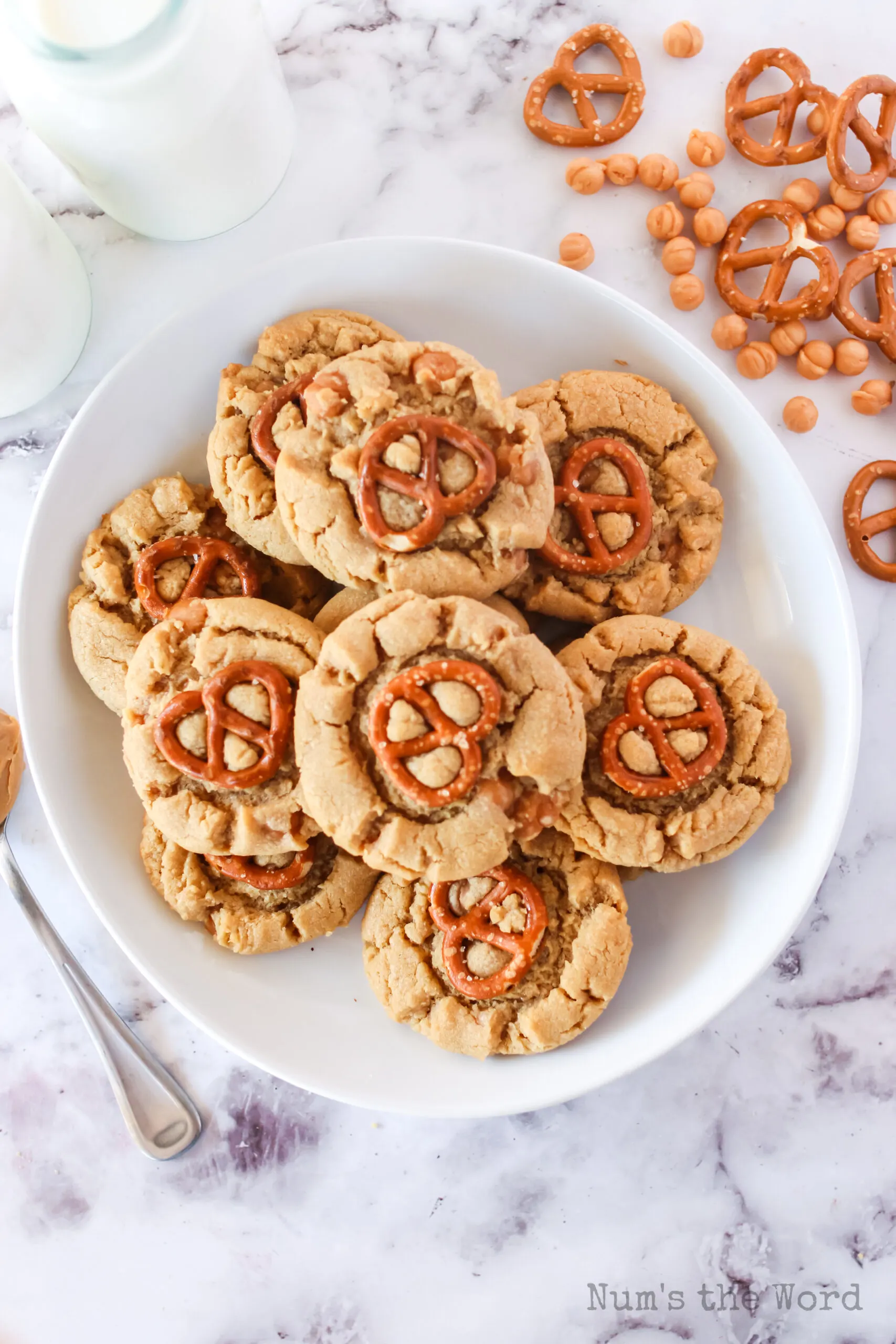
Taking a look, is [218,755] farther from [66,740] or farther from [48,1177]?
[48,1177]

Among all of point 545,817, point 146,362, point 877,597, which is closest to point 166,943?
point 545,817

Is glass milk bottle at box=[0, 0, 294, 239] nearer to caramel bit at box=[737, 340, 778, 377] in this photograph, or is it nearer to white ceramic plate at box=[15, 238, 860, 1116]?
white ceramic plate at box=[15, 238, 860, 1116]

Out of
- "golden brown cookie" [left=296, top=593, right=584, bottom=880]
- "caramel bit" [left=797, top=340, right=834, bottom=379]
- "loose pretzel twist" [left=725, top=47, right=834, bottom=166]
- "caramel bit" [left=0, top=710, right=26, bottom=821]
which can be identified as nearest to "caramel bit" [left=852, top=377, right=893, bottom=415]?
"caramel bit" [left=797, top=340, right=834, bottom=379]

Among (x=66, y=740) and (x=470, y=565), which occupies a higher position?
(x=470, y=565)

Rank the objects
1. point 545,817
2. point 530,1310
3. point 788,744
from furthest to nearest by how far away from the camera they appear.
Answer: point 530,1310 → point 788,744 → point 545,817

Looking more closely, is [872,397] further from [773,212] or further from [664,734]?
[664,734]
